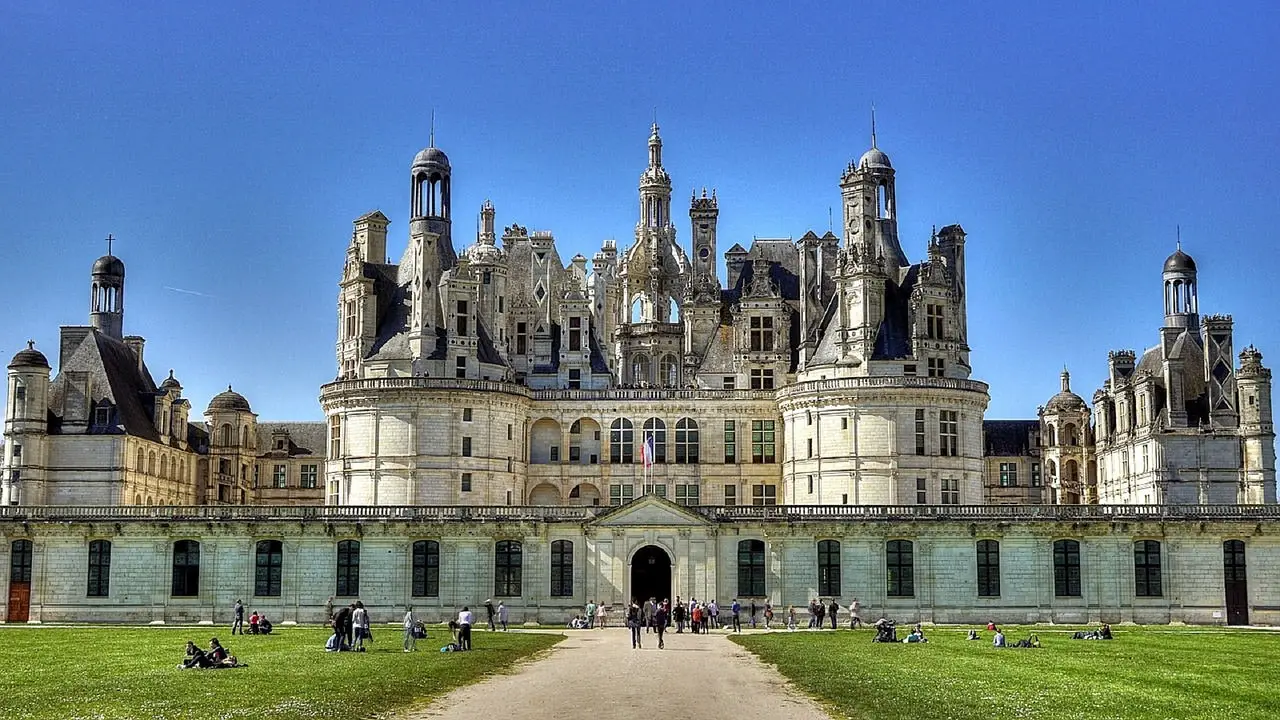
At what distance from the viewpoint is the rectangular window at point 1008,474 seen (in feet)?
333

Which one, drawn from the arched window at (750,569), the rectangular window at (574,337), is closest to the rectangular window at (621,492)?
the rectangular window at (574,337)

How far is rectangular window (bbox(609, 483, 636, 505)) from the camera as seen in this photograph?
8069 centimetres

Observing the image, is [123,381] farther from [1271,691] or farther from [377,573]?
[1271,691]

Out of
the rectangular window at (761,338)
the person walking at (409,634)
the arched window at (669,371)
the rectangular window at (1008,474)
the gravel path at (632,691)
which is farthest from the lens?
the rectangular window at (1008,474)

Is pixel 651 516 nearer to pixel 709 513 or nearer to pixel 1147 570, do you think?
pixel 709 513

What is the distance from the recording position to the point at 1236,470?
270 feet

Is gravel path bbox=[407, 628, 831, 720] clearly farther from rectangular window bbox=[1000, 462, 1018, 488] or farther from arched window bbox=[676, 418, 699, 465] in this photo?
rectangular window bbox=[1000, 462, 1018, 488]

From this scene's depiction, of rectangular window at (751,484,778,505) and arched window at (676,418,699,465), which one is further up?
arched window at (676,418,699,465)

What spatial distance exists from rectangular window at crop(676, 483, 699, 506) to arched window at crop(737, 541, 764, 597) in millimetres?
13445

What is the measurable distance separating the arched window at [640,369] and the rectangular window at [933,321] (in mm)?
18823

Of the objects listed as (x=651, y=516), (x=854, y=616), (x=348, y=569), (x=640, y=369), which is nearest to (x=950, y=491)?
(x=854, y=616)

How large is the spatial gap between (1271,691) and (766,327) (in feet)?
171

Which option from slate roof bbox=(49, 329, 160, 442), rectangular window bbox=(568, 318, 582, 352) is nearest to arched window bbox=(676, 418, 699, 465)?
rectangular window bbox=(568, 318, 582, 352)

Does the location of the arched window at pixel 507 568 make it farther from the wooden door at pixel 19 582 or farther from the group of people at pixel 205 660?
the group of people at pixel 205 660
